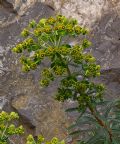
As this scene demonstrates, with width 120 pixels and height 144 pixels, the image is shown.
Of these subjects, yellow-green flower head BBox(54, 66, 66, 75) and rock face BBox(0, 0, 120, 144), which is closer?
yellow-green flower head BBox(54, 66, 66, 75)

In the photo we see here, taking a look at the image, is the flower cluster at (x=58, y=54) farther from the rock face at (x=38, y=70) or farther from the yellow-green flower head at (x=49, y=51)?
the rock face at (x=38, y=70)

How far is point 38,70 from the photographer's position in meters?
8.18

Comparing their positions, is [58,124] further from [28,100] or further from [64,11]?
[64,11]

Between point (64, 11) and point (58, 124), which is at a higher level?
point (64, 11)

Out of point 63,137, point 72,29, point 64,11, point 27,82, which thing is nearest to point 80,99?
point 72,29

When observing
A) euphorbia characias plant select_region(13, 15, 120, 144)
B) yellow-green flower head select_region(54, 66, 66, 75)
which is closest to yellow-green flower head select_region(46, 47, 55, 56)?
euphorbia characias plant select_region(13, 15, 120, 144)

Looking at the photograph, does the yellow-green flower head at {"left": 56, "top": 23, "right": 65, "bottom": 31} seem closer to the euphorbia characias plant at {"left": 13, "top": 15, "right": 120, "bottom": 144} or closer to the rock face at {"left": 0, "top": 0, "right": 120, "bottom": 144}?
the euphorbia characias plant at {"left": 13, "top": 15, "right": 120, "bottom": 144}

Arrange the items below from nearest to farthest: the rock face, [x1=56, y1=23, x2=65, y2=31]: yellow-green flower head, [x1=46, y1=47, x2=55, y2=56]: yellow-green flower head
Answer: [x1=46, y1=47, x2=55, y2=56]: yellow-green flower head, [x1=56, y1=23, x2=65, y2=31]: yellow-green flower head, the rock face

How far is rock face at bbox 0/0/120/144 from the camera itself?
25.4 ft

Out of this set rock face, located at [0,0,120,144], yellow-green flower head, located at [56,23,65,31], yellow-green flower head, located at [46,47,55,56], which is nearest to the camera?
yellow-green flower head, located at [46,47,55,56]

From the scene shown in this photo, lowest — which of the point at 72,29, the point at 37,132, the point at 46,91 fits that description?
the point at 37,132

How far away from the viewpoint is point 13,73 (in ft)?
27.3

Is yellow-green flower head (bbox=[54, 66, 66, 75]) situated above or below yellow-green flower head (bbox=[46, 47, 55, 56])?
below

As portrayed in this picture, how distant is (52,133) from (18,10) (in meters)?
3.04
